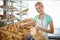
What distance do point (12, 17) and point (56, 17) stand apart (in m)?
0.50

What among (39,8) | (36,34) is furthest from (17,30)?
(39,8)

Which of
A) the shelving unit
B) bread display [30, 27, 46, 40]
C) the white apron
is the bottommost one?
bread display [30, 27, 46, 40]

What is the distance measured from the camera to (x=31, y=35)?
5.11 feet

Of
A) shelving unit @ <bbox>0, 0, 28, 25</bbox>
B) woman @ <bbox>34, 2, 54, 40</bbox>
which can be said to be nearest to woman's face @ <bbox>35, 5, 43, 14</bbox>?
woman @ <bbox>34, 2, 54, 40</bbox>

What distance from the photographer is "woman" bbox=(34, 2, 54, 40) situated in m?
1.57

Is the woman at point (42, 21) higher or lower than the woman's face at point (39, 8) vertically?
lower

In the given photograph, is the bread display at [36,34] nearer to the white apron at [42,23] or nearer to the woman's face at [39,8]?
the white apron at [42,23]

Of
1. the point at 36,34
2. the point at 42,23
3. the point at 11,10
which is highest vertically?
the point at 11,10

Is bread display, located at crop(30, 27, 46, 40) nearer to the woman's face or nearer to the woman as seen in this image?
the woman

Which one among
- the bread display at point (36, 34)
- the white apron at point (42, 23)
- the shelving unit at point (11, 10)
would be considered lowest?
the bread display at point (36, 34)

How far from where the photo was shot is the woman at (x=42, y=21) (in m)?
1.57

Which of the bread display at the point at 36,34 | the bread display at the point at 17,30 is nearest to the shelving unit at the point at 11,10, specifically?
the bread display at the point at 17,30

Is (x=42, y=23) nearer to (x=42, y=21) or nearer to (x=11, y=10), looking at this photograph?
(x=42, y=21)

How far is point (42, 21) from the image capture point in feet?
5.19
